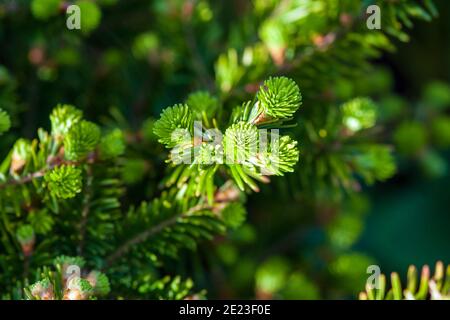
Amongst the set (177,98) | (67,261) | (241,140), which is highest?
(177,98)

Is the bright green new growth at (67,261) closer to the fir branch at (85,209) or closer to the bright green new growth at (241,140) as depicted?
the fir branch at (85,209)

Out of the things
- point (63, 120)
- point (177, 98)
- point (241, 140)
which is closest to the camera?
point (241, 140)

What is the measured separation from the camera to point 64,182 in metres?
0.53

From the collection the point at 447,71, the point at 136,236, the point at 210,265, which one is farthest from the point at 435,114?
the point at 136,236

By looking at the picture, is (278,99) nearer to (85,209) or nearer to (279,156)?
(279,156)

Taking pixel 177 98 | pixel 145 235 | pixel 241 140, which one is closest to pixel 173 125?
pixel 241 140

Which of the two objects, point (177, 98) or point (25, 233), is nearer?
point (25, 233)

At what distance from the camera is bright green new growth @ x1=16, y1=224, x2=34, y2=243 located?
57 cm

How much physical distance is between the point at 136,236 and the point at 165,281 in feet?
0.20

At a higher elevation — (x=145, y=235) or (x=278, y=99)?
(x=278, y=99)

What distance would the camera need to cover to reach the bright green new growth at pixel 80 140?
55cm

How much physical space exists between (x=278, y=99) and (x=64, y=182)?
0.71 ft

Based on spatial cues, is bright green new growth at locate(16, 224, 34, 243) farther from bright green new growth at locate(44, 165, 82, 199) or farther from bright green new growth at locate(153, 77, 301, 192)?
bright green new growth at locate(153, 77, 301, 192)

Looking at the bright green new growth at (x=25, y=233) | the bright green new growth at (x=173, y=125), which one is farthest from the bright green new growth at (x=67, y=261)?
the bright green new growth at (x=173, y=125)
